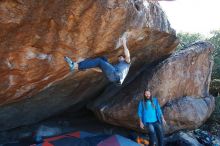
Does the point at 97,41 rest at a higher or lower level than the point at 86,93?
higher

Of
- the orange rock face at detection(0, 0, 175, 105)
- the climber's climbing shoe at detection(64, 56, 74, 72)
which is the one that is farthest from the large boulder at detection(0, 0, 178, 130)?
the climber's climbing shoe at detection(64, 56, 74, 72)

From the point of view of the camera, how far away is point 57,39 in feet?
27.8

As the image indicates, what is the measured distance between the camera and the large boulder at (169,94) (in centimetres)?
1197

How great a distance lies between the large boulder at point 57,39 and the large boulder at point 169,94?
117 cm

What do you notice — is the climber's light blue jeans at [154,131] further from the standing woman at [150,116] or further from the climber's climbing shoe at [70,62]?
the climber's climbing shoe at [70,62]

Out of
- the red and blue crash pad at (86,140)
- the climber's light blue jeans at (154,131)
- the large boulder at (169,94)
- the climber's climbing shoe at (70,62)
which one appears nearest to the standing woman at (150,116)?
the climber's light blue jeans at (154,131)

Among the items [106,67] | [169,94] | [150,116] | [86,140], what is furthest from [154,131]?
[106,67]

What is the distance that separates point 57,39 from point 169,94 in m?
5.61

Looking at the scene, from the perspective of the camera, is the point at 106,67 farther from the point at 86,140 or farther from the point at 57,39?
the point at 86,140

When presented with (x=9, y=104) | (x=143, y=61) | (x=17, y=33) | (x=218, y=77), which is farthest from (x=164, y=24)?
(x=218, y=77)

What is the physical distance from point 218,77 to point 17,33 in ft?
52.3

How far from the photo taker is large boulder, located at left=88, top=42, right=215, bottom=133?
1197cm

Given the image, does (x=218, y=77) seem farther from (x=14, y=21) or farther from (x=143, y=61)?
(x=14, y=21)

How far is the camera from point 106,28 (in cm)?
874
